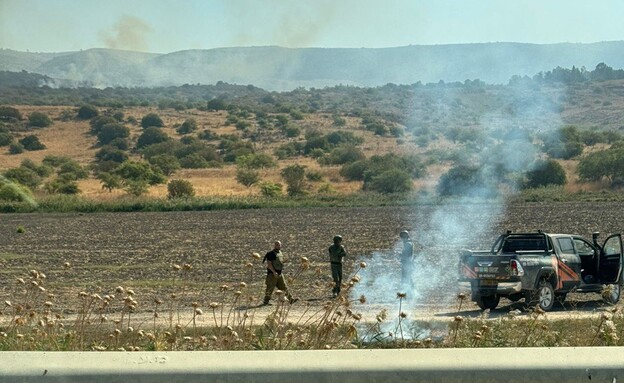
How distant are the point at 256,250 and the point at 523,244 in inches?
584

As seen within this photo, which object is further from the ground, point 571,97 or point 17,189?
point 571,97

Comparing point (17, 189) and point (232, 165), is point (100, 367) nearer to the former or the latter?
point (17, 189)

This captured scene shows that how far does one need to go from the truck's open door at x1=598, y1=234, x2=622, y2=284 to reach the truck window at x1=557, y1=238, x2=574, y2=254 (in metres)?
0.84

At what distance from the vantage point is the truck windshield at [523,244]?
Result: 64.4ft

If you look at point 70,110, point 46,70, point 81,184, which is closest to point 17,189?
point 81,184

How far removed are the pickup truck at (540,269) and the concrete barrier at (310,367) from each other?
1213 cm

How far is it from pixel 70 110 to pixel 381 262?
99.1 metres

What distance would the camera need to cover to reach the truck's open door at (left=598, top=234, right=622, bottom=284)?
20.0m

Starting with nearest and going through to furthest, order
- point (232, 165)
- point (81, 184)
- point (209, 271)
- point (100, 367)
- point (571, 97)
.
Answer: point (100, 367) < point (209, 271) < point (571, 97) < point (81, 184) < point (232, 165)

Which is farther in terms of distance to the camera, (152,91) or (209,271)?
(152,91)

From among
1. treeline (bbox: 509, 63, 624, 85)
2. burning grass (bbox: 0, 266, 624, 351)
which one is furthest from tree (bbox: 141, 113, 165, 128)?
burning grass (bbox: 0, 266, 624, 351)

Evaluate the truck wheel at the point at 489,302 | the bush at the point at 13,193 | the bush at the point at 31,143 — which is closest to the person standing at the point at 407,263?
the truck wheel at the point at 489,302

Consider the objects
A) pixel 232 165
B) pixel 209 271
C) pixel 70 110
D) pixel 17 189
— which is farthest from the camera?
pixel 70 110

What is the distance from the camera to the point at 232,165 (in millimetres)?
90500
